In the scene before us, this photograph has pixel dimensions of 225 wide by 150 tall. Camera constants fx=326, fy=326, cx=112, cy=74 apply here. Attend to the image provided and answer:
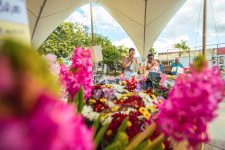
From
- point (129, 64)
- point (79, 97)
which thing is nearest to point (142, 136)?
point (79, 97)

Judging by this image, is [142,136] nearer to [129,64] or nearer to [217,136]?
[217,136]

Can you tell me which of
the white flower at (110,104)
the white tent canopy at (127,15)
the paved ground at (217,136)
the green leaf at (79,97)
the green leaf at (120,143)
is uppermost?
the white tent canopy at (127,15)

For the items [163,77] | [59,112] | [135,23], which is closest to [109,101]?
[59,112]

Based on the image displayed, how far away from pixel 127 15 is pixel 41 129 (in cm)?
1237

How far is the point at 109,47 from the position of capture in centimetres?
4475

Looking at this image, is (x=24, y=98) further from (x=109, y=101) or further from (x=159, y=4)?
(x=159, y=4)

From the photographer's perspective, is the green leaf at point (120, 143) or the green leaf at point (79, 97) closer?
the green leaf at point (120, 143)

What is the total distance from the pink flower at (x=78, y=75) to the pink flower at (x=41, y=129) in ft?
2.28

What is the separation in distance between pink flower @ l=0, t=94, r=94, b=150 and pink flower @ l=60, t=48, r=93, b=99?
2.28 ft

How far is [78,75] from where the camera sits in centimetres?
101

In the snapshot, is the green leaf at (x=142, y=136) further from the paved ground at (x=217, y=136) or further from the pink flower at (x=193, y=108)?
the paved ground at (x=217, y=136)

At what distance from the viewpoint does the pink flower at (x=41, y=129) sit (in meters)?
0.25

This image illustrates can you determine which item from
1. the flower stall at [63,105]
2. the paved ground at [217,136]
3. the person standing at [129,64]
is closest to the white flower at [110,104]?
the flower stall at [63,105]

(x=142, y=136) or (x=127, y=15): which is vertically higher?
(x=127, y=15)
